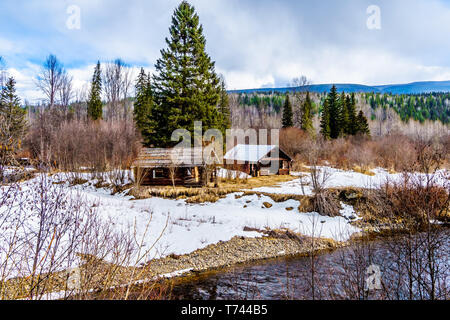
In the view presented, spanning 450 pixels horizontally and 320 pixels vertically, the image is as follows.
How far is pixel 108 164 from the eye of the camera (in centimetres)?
2445

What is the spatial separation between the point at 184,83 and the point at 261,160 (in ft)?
41.1

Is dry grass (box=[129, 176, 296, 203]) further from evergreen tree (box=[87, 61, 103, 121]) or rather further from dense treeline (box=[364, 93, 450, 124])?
dense treeline (box=[364, 93, 450, 124])

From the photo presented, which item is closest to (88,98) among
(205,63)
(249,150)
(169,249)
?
(205,63)

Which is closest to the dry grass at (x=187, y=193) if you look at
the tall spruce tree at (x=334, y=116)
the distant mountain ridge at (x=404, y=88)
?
the tall spruce tree at (x=334, y=116)

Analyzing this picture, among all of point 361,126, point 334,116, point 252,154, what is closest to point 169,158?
point 252,154

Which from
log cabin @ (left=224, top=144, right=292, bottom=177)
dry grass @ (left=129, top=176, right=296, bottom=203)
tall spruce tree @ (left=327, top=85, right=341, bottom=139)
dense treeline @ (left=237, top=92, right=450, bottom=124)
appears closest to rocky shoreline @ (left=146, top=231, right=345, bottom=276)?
dry grass @ (left=129, top=176, right=296, bottom=203)

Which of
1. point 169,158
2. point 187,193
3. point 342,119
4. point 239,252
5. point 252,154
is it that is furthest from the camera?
point 342,119

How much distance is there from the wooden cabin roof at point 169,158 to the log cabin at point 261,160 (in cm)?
755

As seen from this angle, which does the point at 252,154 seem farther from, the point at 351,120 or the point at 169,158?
the point at 351,120

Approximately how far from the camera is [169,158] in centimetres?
2403

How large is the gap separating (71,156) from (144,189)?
29.0ft

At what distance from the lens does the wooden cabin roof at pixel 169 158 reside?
23500 millimetres

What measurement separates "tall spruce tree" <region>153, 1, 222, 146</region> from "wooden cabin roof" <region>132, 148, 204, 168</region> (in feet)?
8.94
